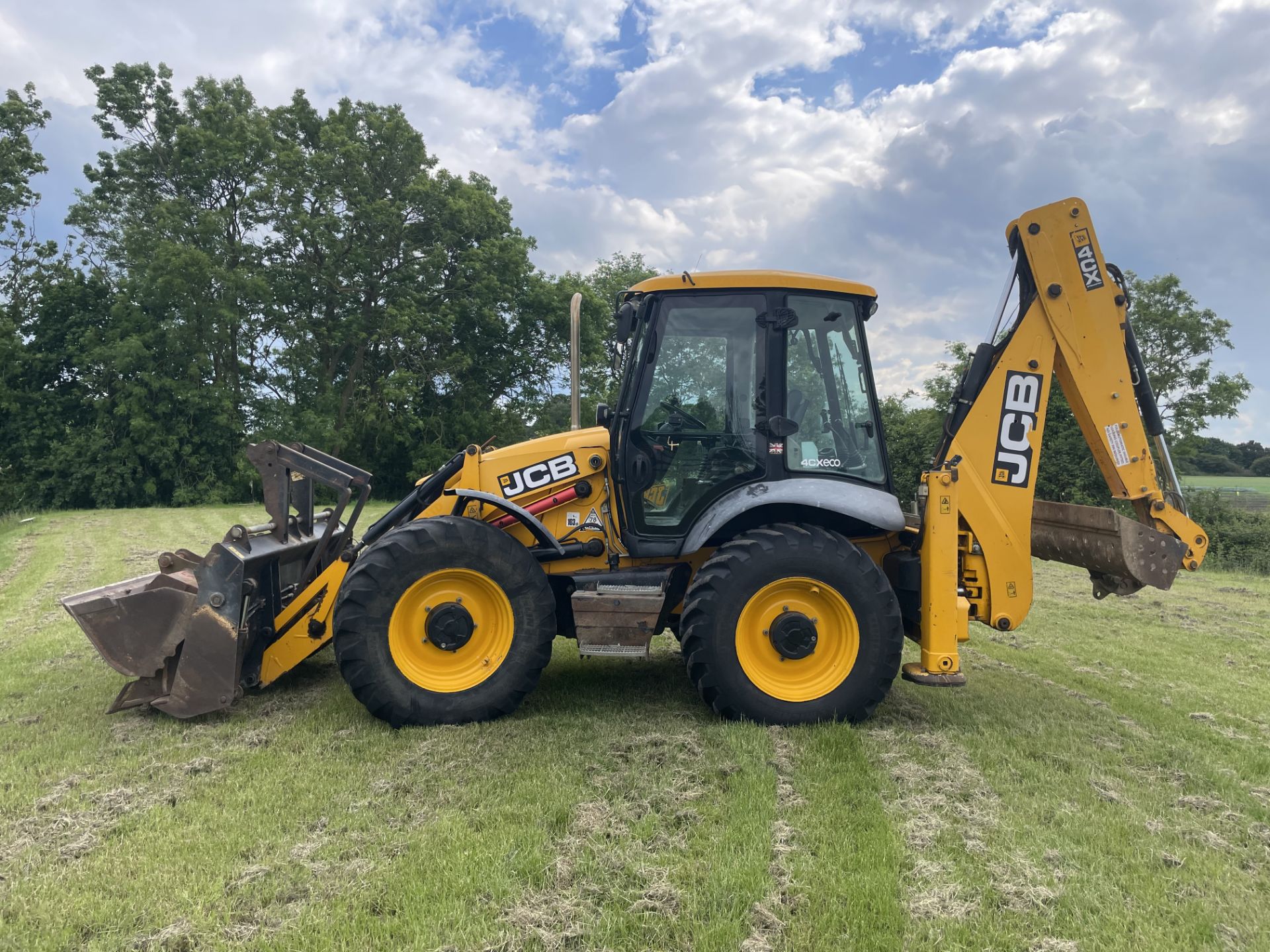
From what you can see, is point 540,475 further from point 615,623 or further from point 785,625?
point 785,625

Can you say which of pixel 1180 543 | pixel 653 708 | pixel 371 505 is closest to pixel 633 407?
pixel 653 708

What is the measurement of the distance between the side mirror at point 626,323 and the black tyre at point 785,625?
1.40 meters

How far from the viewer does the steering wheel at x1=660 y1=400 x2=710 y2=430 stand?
4.61 metres

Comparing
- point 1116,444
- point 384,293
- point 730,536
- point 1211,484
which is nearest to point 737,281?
point 730,536

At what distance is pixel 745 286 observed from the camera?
456cm

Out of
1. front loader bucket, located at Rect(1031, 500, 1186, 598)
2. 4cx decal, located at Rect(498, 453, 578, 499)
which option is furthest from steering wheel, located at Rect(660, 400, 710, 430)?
front loader bucket, located at Rect(1031, 500, 1186, 598)

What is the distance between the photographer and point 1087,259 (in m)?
4.48

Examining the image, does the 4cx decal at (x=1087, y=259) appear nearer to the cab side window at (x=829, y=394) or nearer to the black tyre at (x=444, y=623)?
the cab side window at (x=829, y=394)

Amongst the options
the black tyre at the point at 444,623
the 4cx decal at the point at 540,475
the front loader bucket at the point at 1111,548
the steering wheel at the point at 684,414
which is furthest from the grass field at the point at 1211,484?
the black tyre at the point at 444,623

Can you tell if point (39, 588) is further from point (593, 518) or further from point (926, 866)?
point (926, 866)

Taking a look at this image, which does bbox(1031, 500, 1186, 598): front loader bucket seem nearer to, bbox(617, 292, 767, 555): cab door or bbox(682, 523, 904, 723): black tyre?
bbox(682, 523, 904, 723): black tyre

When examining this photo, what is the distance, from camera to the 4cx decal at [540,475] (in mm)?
4793

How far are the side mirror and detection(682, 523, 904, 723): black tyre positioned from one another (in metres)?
1.40

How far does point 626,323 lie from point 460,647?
2.14 meters
